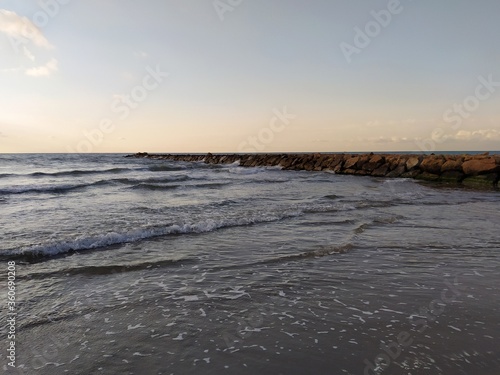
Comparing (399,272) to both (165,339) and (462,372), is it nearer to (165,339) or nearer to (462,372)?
(462,372)

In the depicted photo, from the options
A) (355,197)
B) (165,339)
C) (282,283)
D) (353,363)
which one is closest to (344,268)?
(282,283)

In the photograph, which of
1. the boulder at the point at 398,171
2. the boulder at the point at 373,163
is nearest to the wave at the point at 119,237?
the boulder at the point at 398,171

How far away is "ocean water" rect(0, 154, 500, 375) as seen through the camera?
344 cm

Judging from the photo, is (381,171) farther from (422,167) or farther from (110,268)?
(110,268)

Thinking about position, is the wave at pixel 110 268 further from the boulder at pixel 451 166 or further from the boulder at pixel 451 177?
the boulder at pixel 451 166

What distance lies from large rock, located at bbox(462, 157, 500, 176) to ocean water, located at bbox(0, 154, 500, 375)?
1464 centimetres

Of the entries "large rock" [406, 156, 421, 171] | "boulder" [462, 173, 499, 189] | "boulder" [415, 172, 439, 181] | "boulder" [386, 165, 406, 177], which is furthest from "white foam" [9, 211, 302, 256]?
"boulder" [386, 165, 406, 177]

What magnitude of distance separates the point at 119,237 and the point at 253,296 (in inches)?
191

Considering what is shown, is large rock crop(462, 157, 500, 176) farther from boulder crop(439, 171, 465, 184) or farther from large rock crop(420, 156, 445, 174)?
large rock crop(420, 156, 445, 174)

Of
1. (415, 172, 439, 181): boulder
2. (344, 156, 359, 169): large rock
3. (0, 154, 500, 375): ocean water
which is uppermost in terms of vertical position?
(344, 156, 359, 169): large rock

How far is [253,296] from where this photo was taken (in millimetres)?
5062

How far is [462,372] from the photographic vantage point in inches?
123

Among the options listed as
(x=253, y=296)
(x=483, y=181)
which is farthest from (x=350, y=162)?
(x=253, y=296)

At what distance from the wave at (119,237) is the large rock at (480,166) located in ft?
59.3
